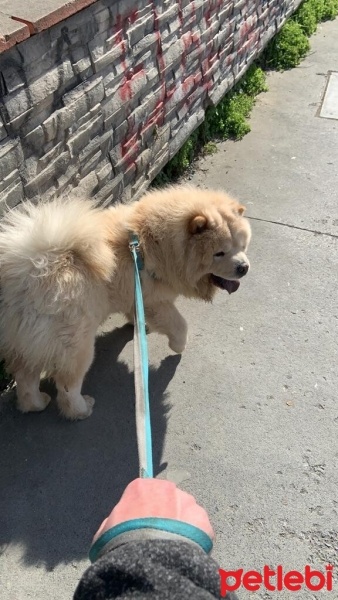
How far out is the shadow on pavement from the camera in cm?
288

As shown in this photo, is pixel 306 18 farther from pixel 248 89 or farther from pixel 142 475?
pixel 142 475

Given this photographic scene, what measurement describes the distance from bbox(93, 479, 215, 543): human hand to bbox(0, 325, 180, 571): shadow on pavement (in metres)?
1.70

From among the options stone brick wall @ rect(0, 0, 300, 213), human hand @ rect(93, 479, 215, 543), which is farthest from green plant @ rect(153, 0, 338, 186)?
human hand @ rect(93, 479, 215, 543)

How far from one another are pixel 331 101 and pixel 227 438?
5768 mm

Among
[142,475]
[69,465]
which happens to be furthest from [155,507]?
[69,465]

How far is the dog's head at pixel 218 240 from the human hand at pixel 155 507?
212 cm

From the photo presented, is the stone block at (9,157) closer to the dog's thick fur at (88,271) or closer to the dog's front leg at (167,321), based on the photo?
the dog's thick fur at (88,271)

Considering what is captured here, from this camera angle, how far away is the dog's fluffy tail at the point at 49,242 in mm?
2891

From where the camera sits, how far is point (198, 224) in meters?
3.26

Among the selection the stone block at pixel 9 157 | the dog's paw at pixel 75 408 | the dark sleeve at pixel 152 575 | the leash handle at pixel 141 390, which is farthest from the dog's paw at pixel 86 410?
the dark sleeve at pixel 152 575

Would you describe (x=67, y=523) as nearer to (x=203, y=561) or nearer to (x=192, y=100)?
(x=203, y=561)

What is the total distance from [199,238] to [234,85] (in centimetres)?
450

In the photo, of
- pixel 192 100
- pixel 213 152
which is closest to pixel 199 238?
pixel 192 100

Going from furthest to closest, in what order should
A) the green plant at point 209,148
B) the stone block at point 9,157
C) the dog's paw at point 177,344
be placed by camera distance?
the green plant at point 209,148
the dog's paw at point 177,344
the stone block at point 9,157
